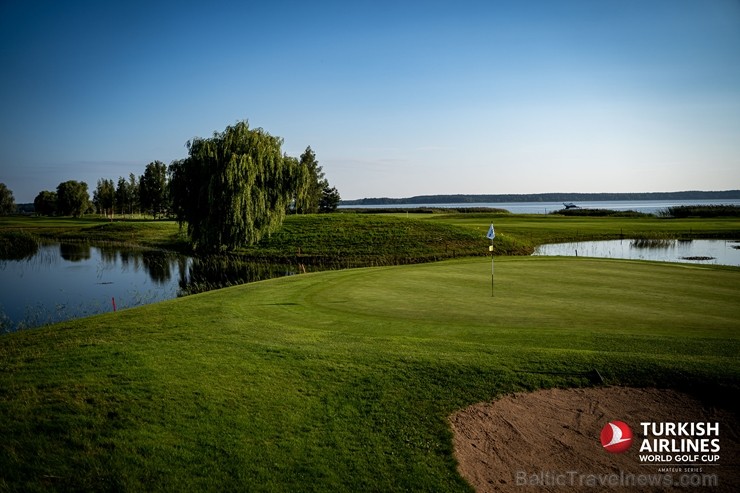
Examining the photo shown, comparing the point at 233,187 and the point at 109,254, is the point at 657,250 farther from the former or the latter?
the point at 109,254

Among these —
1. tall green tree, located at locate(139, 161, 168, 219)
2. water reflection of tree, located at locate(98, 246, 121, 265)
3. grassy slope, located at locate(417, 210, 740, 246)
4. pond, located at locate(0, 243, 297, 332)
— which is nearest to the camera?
pond, located at locate(0, 243, 297, 332)

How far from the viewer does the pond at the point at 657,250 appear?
131 ft

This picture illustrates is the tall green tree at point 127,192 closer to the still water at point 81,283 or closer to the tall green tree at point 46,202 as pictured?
the tall green tree at point 46,202

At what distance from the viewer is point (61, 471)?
5977mm

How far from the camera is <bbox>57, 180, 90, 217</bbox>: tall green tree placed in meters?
109

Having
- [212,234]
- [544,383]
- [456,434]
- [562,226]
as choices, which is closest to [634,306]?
[544,383]

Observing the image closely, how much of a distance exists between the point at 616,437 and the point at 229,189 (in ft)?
117

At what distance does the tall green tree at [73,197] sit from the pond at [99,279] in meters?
72.9

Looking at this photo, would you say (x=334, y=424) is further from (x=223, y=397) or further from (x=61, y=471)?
(x=61, y=471)

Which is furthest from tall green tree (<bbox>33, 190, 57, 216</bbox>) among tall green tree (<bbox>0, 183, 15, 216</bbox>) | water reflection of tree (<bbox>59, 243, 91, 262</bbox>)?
water reflection of tree (<bbox>59, 243, 91, 262</bbox>)

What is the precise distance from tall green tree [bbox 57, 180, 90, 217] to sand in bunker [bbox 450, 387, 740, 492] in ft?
414

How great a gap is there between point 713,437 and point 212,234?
1457 inches

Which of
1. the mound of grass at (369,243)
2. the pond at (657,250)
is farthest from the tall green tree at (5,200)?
the pond at (657,250)

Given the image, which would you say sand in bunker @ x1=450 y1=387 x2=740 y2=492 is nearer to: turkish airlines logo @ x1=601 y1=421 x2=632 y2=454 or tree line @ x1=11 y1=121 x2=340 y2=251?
turkish airlines logo @ x1=601 y1=421 x2=632 y2=454
